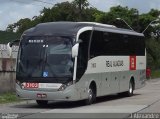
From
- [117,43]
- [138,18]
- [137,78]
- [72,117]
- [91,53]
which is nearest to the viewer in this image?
[72,117]

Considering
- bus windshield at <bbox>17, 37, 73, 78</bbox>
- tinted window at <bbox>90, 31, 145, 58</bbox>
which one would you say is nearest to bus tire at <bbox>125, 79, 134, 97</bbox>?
tinted window at <bbox>90, 31, 145, 58</bbox>

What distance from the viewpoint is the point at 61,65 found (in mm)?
19672

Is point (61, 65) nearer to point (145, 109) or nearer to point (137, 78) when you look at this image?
point (145, 109)

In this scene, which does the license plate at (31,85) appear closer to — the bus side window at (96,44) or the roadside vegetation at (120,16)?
the bus side window at (96,44)

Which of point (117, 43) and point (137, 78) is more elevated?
point (117, 43)

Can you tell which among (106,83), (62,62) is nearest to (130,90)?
(106,83)

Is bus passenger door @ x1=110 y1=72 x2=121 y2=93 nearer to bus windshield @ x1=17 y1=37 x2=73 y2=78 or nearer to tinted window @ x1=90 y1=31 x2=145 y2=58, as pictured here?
tinted window @ x1=90 y1=31 x2=145 y2=58

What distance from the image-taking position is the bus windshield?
1967cm

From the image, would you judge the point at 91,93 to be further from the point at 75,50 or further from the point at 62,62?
the point at 75,50

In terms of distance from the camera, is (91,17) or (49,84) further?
(91,17)

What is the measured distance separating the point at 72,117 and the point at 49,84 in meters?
3.84

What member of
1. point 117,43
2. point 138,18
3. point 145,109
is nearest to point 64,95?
point 145,109

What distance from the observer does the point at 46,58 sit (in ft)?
65.1

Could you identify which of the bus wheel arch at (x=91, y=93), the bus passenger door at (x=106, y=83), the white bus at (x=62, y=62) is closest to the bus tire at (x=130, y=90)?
the bus passenger door at (x=106, y=83)
